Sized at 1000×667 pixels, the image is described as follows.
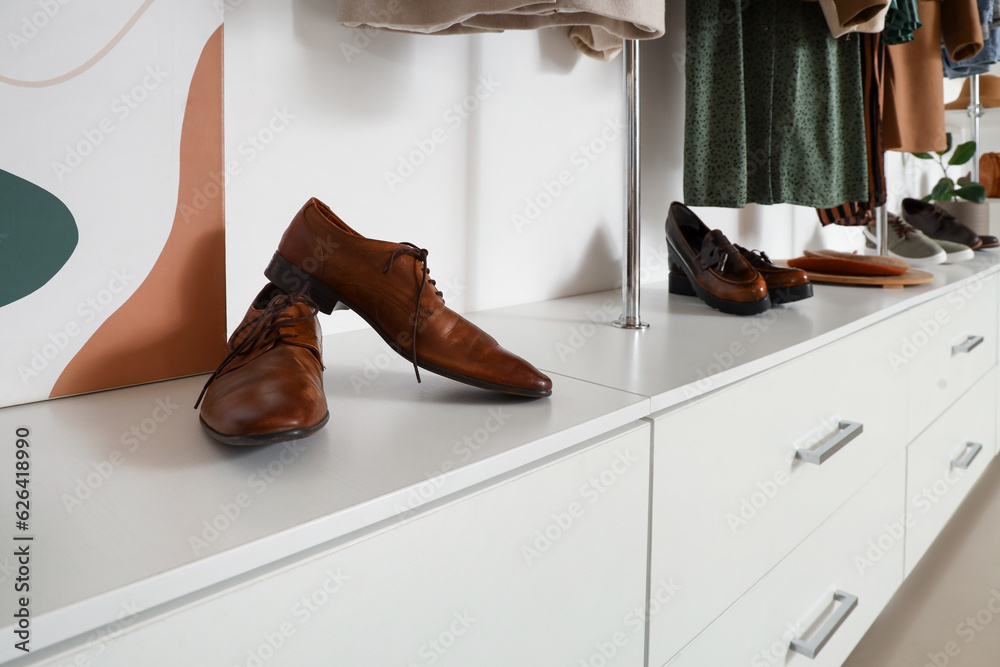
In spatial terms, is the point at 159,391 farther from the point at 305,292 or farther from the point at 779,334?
Answer: the point at 779,334

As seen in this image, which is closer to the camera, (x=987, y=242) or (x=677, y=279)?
(x=677, y=279)

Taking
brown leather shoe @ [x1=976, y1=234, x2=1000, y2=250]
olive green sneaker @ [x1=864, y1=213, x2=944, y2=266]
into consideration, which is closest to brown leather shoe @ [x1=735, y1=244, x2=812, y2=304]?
olive green sneaker @ [x1=864, y1=213, x2=944, y2=266]

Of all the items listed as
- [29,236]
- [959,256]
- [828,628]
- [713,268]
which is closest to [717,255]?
[713,268]

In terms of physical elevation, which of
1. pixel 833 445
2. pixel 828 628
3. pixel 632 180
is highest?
pixel 632 180

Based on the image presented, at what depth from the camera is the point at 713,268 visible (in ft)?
3.41

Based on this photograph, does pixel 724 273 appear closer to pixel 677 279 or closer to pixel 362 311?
pixel 677 279

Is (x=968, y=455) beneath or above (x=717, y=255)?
beneath

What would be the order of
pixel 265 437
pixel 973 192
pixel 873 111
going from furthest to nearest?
pixel 973 192 < pixel 873 111 < pixel 265 437

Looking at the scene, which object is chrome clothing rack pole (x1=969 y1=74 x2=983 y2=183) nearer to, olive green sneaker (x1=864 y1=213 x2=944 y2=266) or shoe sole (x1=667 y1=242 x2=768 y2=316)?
olive green sneaker (x1=864 y1=213 x2=944 y2=266)

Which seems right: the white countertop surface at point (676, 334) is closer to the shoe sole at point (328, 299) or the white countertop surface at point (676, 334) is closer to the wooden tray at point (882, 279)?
the wooden tray at point (882, 279)

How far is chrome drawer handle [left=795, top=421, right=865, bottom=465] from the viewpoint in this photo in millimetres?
833

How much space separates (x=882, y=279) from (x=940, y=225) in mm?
997

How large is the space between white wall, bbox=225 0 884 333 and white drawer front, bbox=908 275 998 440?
49cm

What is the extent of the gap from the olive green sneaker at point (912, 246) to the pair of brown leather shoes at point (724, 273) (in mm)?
901
